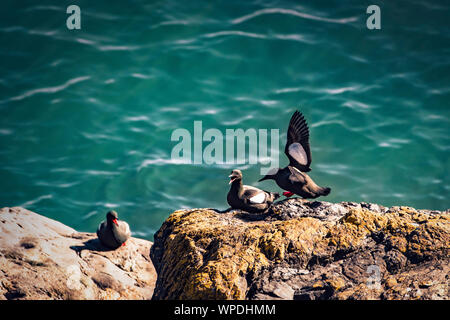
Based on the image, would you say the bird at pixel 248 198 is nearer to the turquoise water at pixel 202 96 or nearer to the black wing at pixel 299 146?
the black wing at pixel 299 146

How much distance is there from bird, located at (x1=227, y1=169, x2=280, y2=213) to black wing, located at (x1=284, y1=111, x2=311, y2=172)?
0.78 meters

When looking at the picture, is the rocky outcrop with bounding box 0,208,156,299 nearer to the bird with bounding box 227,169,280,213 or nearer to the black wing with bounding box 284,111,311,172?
the bird with bounding box 227,169,280,213

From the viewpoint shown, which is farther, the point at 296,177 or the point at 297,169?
the point at 297,169

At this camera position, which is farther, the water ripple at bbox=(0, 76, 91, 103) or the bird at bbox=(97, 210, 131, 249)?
the water ripple at bbox=(0, 76, 91, 103)

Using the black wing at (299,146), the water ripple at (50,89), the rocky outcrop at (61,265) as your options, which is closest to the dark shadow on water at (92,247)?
the rocky outcrop at (61,265)

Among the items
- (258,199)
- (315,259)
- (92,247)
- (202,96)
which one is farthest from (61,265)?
(202,96)

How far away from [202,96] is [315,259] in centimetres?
782

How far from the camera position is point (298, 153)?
7.06 m

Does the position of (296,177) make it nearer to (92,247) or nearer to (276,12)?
(92,247)

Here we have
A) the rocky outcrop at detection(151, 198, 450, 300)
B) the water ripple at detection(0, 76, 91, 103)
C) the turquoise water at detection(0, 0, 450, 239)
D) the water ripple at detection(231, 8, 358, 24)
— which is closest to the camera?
the rocky outcrop at detection(151, 198, 450, 300)

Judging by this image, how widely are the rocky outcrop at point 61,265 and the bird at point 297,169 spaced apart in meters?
2.34

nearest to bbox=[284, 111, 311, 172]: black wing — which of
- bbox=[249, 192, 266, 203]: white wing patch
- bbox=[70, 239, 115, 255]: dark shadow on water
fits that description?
bbox=[249, 192, 266, 203]: white wing patch

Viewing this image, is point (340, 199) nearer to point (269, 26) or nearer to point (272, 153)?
point (272, 153)

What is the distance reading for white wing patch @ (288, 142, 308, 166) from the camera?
7027 millimetres
